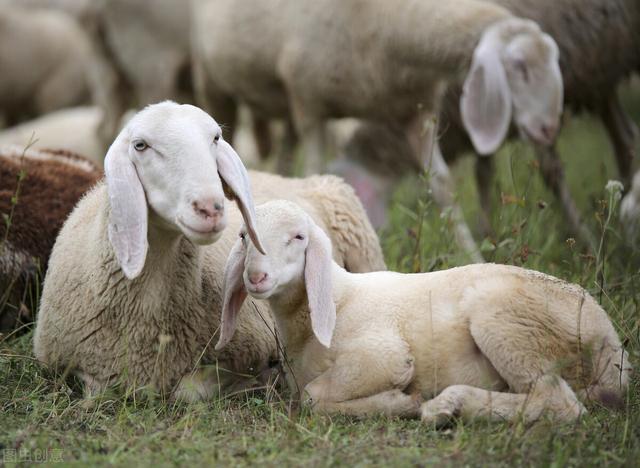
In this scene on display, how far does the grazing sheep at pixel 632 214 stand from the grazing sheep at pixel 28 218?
9.22 feet

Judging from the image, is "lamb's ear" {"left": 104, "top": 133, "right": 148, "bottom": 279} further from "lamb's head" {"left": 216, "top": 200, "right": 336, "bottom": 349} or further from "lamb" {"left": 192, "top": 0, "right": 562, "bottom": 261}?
"lamb" {"left": 192, "top": 0, "right": 562, "bottom": 261}

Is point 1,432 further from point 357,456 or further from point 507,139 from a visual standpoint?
point 507,139

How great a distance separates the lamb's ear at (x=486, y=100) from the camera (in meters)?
5.85

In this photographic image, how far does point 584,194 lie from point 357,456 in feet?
16.1

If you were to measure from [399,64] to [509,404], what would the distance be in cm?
321

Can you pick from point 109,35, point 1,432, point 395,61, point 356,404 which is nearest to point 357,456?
point 356,404

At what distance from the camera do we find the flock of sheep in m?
3.46

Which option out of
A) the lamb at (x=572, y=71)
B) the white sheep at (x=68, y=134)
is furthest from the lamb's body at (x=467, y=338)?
the white sheep at (x=68, y=134)

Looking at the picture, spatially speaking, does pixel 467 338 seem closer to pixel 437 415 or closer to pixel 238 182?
pixel 437 415

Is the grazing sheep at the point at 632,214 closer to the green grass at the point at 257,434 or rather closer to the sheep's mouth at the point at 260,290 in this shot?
the green grass at the point at 257,434

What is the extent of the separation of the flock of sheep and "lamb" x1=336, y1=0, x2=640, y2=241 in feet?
0.05

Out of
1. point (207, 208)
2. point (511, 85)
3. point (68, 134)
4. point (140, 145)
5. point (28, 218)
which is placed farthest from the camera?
point (68, 134)

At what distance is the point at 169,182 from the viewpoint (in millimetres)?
3346

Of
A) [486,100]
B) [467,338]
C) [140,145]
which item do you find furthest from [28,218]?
[486,100]
